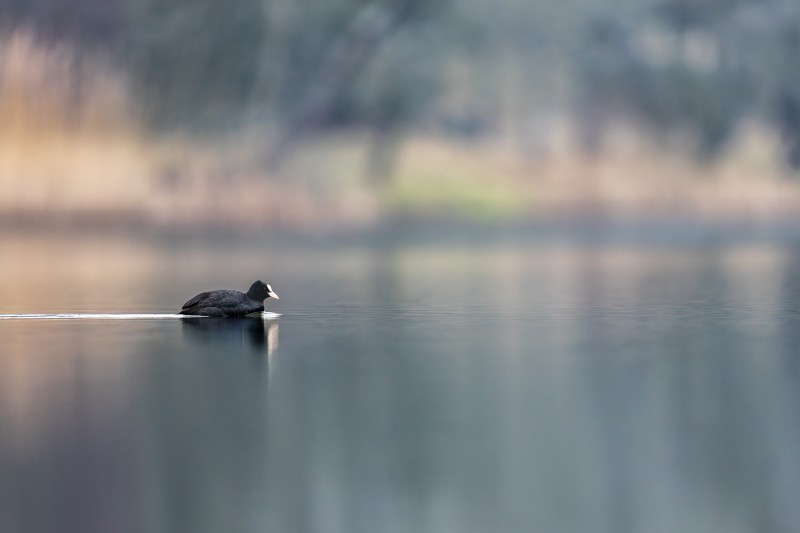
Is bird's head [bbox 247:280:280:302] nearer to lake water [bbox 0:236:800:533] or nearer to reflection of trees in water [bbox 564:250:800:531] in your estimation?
lake water [bbox 0:236:800:533]

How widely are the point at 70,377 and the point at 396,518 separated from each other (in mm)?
10789

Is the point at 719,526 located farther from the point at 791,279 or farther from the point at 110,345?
the point at 791,279

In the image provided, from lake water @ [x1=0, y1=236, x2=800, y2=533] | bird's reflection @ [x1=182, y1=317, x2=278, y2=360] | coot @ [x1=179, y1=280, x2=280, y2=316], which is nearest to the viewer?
lake water @ [x1=0, y1=236, x2=800, y2=533]

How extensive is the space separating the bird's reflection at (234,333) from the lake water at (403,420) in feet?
0.44

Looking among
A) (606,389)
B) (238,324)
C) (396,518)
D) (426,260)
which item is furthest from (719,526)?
(426,260)

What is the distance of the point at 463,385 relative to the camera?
2317 centimetres

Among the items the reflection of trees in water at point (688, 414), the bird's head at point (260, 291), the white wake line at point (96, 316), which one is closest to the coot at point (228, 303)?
the bird's head at point (260, 291)

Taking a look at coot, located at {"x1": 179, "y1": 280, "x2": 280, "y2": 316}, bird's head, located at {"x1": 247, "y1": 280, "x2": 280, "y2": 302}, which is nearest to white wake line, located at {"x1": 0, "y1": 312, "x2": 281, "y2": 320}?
coot, located at {"x1": 179, "y1": 280, "x2": 280, "y2": 316}

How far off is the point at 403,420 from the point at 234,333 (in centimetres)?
1173

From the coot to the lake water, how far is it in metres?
0.38

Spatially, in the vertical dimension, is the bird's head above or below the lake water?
above

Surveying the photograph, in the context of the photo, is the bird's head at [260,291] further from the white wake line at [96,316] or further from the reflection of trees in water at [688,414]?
the reflection of trees in water at [688,414]

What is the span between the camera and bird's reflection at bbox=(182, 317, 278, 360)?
28359mm

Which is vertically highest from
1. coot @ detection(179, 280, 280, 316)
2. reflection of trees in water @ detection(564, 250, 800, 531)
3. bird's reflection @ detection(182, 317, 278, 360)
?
coot @ detection(179, 280, 280, 316)
